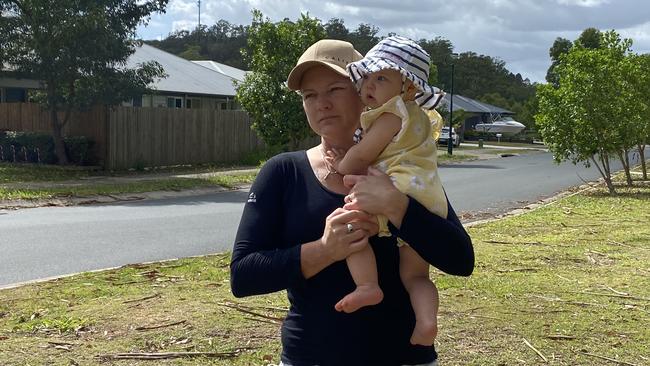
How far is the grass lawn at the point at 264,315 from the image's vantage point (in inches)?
208

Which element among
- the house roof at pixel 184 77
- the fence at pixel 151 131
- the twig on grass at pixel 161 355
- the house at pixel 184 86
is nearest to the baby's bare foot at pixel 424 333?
the twig on grass at pixel 161 355

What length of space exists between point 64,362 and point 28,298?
6.79 ft

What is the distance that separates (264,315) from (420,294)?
388cm

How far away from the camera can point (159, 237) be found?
11008 mm

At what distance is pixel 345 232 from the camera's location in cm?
234

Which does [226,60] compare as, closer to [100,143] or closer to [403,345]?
[100,143]

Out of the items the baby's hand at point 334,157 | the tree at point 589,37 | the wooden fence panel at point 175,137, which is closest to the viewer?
the baby's hand at point 334,157

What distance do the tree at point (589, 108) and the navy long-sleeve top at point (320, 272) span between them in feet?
57.3

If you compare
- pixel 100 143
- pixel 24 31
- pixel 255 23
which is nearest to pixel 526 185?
pixel 255 23

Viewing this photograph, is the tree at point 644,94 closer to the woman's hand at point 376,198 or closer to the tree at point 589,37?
the woman's hand at point 376,198

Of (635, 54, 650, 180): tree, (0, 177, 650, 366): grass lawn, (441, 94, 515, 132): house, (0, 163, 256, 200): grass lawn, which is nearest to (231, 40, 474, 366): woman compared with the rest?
(0, 177, 650, 366): grass lawn

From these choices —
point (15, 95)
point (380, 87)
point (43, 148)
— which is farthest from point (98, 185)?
point (380, 87)

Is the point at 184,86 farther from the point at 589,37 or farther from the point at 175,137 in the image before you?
the point at 589,37

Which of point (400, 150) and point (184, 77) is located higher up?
point (184, 77)
